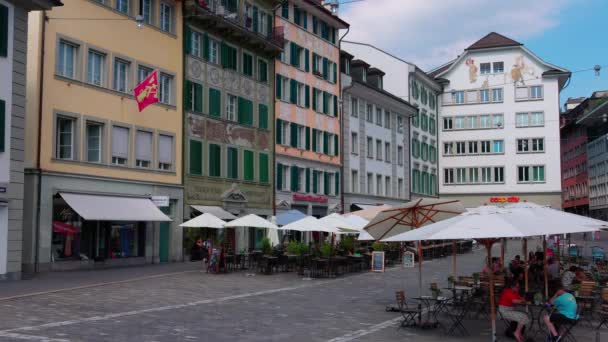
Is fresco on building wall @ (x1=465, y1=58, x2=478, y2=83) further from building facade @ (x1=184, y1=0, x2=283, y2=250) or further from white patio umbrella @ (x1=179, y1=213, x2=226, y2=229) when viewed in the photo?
white patio umbrella @ (x1=179, y1=213, x2=226, y2=229)

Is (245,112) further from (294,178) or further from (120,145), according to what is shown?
(120,145)

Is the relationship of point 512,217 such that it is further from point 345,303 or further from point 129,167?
point 129,167

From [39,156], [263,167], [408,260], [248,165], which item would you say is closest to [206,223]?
[39,156]

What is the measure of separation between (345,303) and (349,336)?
18.2 ft

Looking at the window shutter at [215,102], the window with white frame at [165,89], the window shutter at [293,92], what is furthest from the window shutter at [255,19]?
the window with white frame at [165,89]

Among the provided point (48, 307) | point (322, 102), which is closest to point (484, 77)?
point (322, 102)

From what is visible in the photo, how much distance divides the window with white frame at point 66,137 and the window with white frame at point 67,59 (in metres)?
1.79

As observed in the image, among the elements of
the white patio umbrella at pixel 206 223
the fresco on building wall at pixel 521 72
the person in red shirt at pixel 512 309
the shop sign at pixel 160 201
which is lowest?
the person in red shirt at pixel 512 309

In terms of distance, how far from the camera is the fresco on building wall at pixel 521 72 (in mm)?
76438

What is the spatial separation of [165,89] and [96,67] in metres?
4.78

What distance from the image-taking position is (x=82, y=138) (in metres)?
28.9

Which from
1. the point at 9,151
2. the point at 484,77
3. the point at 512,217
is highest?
the point at 484,77

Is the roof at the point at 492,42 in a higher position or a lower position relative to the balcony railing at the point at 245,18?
higher

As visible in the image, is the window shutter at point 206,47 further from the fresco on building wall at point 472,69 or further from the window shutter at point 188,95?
the fresco on building wall at point 472,69
